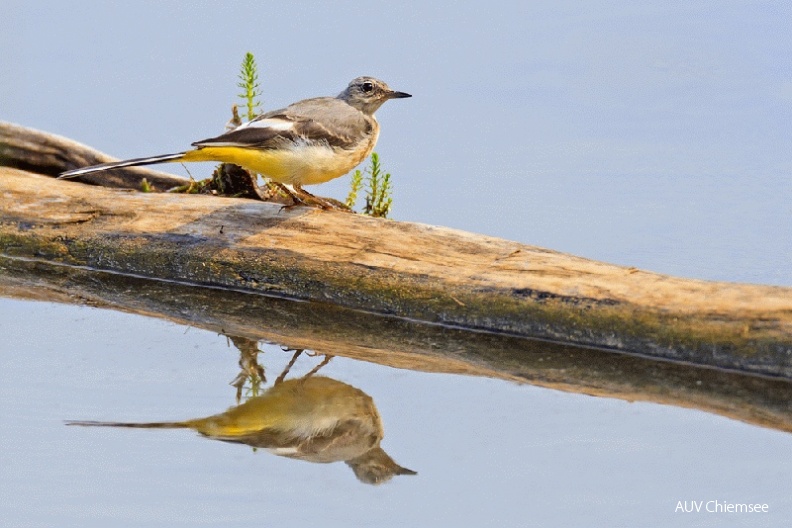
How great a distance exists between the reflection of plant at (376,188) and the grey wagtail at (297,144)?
403mm

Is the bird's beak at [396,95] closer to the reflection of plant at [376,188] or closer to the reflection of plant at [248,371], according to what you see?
the reflection of plant at [376,188]

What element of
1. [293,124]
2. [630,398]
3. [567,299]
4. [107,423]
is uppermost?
[293,124]

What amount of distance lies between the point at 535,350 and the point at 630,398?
2.22 feet

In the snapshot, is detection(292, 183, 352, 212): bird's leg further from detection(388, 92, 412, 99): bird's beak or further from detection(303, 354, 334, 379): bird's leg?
detection(303, 354, 334, 379): bird's leg

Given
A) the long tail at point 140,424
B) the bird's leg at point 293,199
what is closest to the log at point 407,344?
the bird's leg at point 293,199

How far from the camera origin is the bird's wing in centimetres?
764

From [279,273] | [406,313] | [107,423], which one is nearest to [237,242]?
[279,273]

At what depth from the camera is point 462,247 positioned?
7.51 m

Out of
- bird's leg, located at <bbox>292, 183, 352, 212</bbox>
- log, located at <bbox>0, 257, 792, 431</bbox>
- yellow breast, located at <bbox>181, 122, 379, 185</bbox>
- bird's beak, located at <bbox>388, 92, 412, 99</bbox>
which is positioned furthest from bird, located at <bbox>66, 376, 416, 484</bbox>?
bird's beak, located at <bbox>388, 92, 412, 99</bbox>

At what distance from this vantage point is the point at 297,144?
25.3ft

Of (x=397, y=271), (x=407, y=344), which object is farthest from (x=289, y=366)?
(x=397, y=271)

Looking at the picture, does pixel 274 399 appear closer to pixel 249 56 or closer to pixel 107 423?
pixel 107 423

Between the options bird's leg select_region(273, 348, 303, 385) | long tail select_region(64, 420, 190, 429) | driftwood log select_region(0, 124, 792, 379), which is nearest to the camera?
long tail select_region(64, 420, 190, 429)

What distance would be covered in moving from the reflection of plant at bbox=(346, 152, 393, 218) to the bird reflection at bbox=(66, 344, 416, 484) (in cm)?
196
